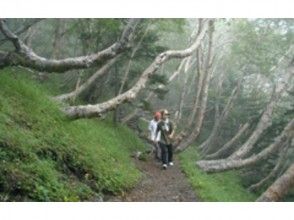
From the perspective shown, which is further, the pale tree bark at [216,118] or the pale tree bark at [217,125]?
the pale tree bark at [216,118]

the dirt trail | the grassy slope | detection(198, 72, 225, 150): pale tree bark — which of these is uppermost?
detection(198, 72, 225, 150): pale tree bark

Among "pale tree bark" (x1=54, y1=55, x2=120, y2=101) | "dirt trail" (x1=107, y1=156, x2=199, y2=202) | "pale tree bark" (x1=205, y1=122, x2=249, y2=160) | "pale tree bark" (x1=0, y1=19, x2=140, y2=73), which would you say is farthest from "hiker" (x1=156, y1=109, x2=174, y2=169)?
"pale tree bark" (x1=205, y1=122, x2=249, y2=160)

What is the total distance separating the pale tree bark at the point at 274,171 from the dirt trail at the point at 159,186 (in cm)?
226

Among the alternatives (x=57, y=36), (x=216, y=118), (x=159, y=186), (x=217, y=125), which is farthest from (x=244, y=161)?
(x=57, y=36)

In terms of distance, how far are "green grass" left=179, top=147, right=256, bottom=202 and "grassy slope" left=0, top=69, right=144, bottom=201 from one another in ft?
4.85

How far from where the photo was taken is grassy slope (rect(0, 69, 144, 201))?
636cm

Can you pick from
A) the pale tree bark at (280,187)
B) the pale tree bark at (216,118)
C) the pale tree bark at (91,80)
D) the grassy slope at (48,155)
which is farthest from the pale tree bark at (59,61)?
the pale tree bark at (216,118)

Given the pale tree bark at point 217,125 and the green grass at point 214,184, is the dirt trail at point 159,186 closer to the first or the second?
the green grass at point 214,184

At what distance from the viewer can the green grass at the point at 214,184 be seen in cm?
993

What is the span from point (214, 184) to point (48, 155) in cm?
565

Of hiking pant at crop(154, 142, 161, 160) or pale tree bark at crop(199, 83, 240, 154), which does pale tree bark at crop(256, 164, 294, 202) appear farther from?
pale tree bark at crop(199, 83, 240, 154)

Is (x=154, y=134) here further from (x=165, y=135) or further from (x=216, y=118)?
(x=216, y=118)
